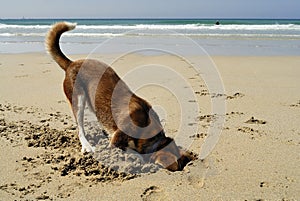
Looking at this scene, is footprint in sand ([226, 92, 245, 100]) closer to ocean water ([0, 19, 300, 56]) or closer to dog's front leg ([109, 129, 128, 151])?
dog's front leg ([109, 129, 128, 151])

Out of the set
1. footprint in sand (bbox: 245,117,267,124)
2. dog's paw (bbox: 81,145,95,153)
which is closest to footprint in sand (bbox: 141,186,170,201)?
dog's paw (bbox: 81,145,95,153)

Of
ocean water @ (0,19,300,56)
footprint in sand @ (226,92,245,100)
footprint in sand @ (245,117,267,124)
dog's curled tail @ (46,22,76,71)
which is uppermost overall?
dog's curled tail @ (46,22,76,71)

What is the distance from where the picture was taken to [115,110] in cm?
373

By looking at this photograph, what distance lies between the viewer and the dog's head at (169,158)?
10.4ft

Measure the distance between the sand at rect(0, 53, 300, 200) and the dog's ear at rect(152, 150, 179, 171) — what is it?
0.22 feet

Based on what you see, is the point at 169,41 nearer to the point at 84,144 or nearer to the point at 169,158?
the point at 84,144

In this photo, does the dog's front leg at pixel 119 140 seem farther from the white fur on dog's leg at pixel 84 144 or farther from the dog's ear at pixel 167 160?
the dog's ear at pixel 167 160

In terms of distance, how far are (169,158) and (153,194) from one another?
0.41m

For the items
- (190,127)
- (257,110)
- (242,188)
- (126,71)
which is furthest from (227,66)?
(242,188)

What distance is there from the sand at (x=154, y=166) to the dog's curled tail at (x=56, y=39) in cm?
91

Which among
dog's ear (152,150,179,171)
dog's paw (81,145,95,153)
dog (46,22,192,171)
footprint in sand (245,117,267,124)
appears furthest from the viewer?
footprint in sand (245,117,267,124)

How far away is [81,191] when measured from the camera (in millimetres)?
2949

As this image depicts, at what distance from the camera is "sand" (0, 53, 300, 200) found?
2947 mm

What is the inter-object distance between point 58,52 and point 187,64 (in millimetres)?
5835
